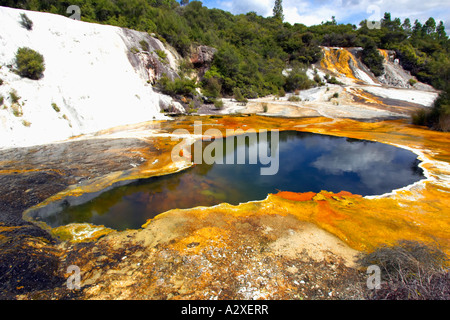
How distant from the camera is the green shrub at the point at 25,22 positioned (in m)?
16.1

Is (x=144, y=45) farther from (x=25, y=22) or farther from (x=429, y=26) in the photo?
(x=429, y=26)

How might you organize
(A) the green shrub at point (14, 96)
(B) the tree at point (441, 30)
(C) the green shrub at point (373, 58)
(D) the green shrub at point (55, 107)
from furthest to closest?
(B) the tree at point (441, 30), (C) the green shrub at point (373, 58), (D) the green shrub at point (55, 107), (A) the green shrub at point (14, 96)

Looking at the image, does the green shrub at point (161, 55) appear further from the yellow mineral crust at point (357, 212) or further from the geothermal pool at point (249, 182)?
the yellow mineral crust at point (357, 212)

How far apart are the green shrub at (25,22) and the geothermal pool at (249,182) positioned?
15334mm

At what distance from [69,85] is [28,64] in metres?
2.31

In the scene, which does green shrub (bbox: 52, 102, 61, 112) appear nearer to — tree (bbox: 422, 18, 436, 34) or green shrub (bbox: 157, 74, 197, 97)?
green shrub (bbox: 157, 74, 197, 97)

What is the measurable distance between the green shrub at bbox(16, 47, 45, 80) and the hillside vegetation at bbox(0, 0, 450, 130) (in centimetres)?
1011

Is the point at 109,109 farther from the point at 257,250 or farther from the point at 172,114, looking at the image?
the point at 257,250

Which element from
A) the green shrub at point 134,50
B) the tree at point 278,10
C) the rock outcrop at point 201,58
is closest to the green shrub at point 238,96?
the rock outcrop at point 201,58

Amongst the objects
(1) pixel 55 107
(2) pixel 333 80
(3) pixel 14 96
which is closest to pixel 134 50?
(1) pixel 55 107

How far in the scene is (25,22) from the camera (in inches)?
637

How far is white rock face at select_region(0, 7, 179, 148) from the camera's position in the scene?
42.9 ft
